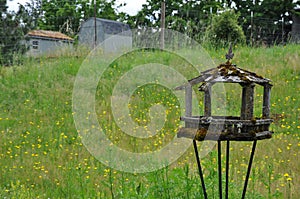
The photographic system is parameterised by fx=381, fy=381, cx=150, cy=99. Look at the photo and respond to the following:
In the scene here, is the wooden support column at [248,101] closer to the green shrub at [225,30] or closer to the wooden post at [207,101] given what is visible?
the wooden post at [207,101]

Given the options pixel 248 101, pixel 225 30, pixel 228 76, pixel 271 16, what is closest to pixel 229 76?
pixel 228 76

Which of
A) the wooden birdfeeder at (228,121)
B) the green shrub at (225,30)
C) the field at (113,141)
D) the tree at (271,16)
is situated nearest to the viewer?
the wooden birdfeeder at (228,121)

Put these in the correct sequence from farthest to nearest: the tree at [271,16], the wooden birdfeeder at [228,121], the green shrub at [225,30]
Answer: the tree at [271,16] < the green shrub at [225,30] < the wooden birdfeeder at [228,121]

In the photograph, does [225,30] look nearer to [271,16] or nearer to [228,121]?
[228,121]

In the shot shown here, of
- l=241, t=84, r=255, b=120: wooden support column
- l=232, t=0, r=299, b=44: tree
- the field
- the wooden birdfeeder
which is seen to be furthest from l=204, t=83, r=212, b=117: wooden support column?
l=232, t=0, r=299, b=44: tree

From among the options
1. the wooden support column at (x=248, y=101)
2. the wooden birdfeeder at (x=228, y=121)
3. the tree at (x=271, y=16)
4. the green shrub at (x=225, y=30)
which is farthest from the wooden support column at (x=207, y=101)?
the tree at (x=271, y=16)

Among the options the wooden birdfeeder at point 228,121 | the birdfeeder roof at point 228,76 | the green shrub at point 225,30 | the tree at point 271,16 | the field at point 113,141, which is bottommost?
the field at point 113,141

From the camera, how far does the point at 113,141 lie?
18.7 feet

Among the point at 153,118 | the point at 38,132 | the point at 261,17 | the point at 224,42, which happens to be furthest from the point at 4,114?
the point at 261,17

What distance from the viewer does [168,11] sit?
898 inches

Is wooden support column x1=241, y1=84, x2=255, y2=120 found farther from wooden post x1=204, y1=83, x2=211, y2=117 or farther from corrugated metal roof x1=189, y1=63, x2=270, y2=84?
wooden post x1=204, y1=83, x2=211, y2=117

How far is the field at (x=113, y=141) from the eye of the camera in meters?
3.38

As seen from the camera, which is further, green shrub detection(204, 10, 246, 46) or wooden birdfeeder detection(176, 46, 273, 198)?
green shrub detection(204, 10, 246, 46)

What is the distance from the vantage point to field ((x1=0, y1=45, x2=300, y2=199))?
3379 millimetres
